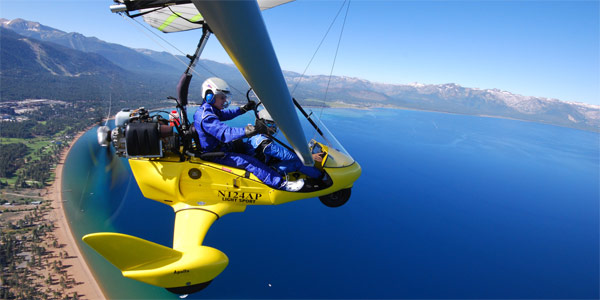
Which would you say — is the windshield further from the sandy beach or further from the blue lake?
the sandy beach

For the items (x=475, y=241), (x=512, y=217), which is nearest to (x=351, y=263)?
(x=475, y=241)

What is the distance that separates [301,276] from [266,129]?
14.1 meters

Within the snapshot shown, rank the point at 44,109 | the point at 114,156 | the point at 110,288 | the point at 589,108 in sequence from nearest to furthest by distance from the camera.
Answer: the point at 114,156
the point at 110,288
the point at 44,109
the point at 589,108

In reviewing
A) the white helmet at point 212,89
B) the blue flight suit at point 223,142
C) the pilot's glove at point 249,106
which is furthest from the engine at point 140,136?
the pilot's glove at point 249,106

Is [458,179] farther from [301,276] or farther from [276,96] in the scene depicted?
[276,96]

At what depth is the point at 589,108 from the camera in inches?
6225

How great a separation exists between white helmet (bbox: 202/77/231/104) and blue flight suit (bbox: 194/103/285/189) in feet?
0.46

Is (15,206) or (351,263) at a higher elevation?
(15,206)

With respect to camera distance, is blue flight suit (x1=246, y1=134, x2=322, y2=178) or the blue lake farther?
the blue lake

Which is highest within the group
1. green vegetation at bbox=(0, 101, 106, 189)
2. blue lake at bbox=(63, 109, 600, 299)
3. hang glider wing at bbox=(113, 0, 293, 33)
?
hang glider wing at bbox=(113, 0, 293, 33)

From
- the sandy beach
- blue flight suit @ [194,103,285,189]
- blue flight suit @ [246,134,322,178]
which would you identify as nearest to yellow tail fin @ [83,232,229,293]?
blue flight suit @ [194,103,285,189]

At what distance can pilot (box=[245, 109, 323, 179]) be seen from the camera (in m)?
4.44

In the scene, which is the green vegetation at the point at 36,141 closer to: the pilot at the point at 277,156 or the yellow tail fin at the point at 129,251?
the pilot at the point at 277,156

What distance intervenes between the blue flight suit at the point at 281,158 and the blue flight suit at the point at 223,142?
24cm
